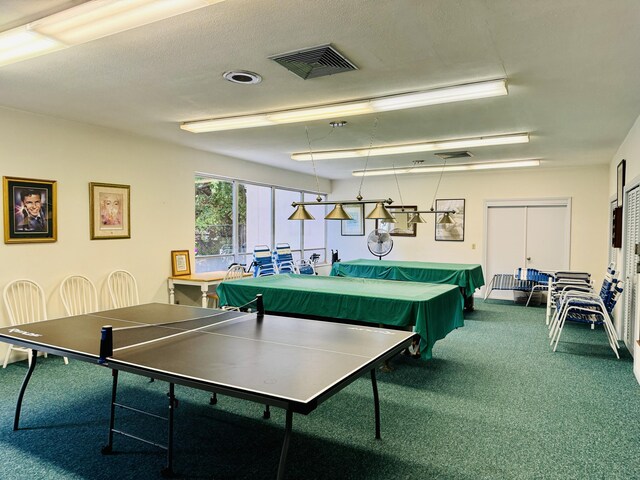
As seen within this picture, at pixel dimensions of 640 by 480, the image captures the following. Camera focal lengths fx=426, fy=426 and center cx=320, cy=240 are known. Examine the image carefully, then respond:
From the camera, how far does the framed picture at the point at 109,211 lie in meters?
5.07

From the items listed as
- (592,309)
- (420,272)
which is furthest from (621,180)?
(420,272)

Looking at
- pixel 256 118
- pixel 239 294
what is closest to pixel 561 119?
pixel 256 118

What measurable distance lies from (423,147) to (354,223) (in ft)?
15.0

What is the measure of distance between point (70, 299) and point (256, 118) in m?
2.93

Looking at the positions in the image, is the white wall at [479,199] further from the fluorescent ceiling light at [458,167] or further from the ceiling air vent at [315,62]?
the ceiling air vent at [315,62]

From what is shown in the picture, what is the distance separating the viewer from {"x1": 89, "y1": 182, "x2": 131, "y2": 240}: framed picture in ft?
16.6

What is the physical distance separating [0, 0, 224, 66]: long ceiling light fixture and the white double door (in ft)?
25.8

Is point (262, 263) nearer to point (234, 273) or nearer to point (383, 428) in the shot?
point (234, 273)

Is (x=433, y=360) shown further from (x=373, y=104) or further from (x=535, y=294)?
(x=535, y=294)

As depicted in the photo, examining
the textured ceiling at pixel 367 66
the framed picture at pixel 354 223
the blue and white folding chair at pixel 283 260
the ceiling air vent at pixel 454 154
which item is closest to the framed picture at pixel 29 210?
the textured ceiling at pixel 367 66

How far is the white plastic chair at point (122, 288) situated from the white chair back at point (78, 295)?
0.24m

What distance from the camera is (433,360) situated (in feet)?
14.9

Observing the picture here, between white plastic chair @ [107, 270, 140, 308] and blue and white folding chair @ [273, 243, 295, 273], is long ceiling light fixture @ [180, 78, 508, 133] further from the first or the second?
blue and white folding chair @ [273, 243, 295, 273]

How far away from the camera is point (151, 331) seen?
2.84m
